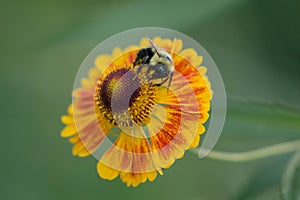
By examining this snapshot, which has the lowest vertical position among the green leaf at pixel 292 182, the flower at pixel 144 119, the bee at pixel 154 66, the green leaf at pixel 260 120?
the green leaf at pixel 292 182

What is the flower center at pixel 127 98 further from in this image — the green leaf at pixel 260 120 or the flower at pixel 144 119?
the green leaf at pixel 260 120

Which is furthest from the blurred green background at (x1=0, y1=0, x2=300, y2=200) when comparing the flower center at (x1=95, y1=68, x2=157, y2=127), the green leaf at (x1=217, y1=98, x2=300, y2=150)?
the flower center at (x1=95, y1=68, x2=157, y2=127)

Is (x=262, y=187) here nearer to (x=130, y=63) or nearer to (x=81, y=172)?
(x=130, y=63)

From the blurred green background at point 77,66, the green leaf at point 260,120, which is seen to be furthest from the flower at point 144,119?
the blurred green background at point 77,66

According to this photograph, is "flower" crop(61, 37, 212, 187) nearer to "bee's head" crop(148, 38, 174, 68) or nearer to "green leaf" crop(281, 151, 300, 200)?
"bee's head" crop(148, 38, 174, 68)

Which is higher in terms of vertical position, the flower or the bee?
the bee

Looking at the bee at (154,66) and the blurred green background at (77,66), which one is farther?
the blurred green background at (77,66)

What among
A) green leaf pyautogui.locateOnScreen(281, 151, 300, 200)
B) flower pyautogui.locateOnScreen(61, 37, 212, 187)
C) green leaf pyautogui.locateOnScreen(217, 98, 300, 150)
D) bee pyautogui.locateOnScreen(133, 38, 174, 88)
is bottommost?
green leaf pyautogui.locateOnScreen(281, 151, 300, 200)

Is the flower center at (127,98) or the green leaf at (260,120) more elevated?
the flower center at (127,98)
